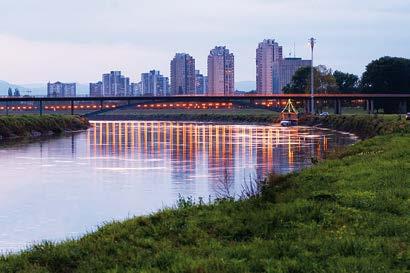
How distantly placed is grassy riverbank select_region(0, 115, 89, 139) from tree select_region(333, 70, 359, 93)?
80.0 m

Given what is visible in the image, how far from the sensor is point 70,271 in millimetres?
9742

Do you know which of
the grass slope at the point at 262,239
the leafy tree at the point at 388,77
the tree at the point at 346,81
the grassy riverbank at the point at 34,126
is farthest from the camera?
the tree at the point at 346,81

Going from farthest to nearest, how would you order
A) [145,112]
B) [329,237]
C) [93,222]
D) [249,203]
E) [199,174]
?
[145,112] → [199,174] → [93,222] → [249,203] → [329,237]

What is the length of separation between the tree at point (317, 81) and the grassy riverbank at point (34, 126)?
203ft

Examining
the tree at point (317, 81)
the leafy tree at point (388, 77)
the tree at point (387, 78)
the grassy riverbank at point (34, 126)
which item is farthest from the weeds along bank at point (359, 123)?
the grassy riverbank at point (34, 126)

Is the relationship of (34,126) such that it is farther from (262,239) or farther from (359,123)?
(262,239)

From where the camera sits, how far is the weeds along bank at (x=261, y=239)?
885 cm

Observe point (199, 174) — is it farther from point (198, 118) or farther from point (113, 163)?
point (198, 118)

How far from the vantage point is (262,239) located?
10531 millimetres

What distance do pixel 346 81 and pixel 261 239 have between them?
157770mm

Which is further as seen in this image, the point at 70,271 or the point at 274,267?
the point at 70,271

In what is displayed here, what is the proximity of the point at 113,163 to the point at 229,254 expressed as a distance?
29.7 m

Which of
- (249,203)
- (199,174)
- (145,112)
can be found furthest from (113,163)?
(145,112)

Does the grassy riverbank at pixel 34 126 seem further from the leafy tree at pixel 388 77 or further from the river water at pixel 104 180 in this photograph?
the leafy tree at pixel 388 77
